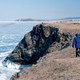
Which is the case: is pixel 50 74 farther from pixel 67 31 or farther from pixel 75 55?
pixel 67 31

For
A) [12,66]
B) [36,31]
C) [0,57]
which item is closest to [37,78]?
[12,66]

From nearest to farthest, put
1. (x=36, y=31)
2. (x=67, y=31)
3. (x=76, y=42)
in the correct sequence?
(x=76, y=42) < (x=67, y=31) < (x=36, y=31)

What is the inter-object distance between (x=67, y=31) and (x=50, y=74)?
983 inches

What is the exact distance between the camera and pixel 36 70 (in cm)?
2461

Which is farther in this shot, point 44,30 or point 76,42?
point 44,30

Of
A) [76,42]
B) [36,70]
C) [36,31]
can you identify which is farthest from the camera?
[36,31]

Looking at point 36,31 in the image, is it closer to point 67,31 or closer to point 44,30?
point 44,30

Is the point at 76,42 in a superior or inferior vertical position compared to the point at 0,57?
superior

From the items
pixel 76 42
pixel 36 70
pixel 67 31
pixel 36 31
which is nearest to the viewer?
pixel 36 70

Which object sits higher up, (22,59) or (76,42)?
(76,42)

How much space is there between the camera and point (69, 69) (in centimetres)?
2244

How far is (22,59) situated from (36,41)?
12.0 feet

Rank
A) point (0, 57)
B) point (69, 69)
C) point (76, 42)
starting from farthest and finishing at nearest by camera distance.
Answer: point (0, 57) < point (76, 42) < point (69, 69)

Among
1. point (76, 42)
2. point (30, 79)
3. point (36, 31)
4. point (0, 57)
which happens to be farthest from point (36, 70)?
point (0, 57)
